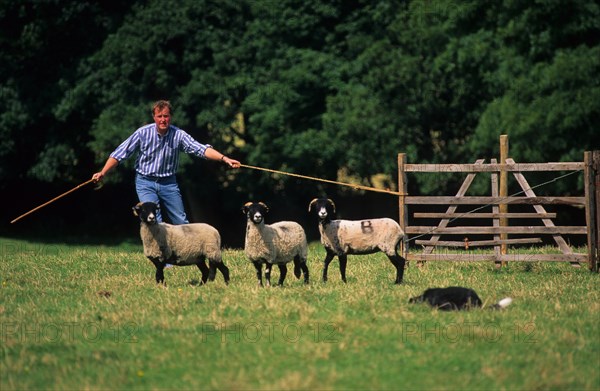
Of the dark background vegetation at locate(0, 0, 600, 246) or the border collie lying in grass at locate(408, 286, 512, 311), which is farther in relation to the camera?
the dark background vegetation at locate(0, 0, 600, 246)

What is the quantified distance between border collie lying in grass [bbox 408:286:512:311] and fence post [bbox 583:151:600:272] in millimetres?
5356

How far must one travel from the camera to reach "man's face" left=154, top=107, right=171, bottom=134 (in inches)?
613

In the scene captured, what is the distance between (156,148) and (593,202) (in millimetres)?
7552

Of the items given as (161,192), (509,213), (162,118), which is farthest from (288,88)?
(162,118)

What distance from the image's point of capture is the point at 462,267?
59.8 ft

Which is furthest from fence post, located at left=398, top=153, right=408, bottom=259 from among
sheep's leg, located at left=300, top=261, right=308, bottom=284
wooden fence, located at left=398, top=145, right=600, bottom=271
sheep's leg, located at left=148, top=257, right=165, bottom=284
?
sheep's leg, located at left=148, top=257, right=165, bottom=284

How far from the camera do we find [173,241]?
47.9ft

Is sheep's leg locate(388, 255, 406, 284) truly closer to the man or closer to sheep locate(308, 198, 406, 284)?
sheep locate(308, 198, 406, 284)

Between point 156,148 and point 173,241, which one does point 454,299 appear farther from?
point 156,148

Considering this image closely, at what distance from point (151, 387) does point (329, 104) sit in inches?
1027

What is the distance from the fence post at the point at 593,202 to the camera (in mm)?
17453

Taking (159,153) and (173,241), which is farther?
(159,153)

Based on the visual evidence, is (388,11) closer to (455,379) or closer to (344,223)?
(344,223)

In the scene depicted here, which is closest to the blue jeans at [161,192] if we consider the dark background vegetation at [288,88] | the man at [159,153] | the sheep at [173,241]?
the man at [159,153]
